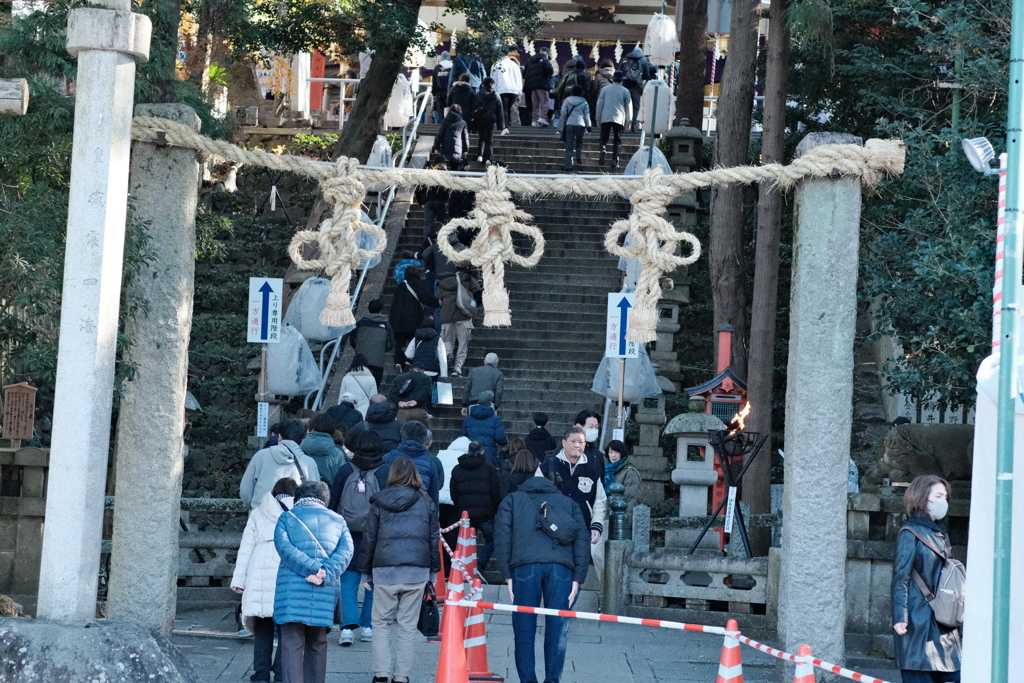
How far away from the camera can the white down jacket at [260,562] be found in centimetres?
820

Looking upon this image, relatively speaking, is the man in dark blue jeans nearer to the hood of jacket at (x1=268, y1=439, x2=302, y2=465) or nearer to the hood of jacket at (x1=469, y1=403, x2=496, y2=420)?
the hood of jacket at (x1=268, y1=439, x2=302, y2=465)

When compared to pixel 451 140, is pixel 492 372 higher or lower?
lower

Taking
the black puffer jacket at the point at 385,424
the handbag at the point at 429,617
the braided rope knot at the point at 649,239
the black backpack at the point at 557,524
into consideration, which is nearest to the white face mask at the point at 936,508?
the braided rope knot at the point at 649,239

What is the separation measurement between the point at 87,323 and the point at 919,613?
17.2 feet

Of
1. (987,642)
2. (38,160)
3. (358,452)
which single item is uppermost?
(38,160)

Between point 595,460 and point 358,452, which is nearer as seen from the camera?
point 358,452

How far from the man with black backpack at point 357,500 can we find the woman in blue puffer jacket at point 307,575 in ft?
4.22

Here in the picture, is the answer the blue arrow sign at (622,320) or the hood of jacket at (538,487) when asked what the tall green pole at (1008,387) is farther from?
the blue arrow sign at (622,320)

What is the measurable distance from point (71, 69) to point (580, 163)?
42.1ft

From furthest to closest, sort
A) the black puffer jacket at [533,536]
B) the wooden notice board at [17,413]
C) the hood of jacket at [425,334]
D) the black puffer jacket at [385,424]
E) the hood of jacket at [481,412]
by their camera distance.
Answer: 1. the hood of jacket at [425,334]
2. the hood of jacket at [481,412]
3. the black puffer jacket at [385,424]
4. the wooden notice board at [17,413]
5. the black puffer jacket at [533,536]

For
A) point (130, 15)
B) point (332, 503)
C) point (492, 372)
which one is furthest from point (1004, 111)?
point (130, 15)

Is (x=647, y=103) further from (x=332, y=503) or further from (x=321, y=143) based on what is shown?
(x=332, y=503)

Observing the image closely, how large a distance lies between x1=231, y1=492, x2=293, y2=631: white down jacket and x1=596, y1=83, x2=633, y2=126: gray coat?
13.8 meters

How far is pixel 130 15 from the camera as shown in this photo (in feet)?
24.5
